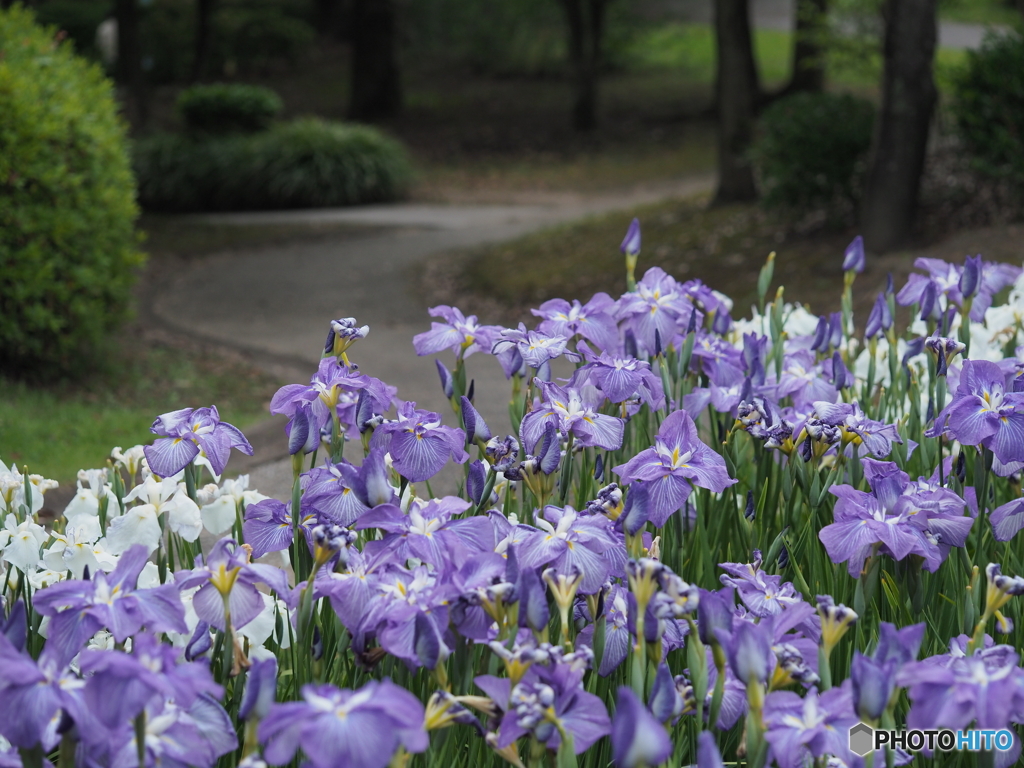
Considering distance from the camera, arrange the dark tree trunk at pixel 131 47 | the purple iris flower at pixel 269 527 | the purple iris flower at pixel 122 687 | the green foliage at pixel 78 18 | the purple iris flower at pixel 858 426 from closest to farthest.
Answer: the purple iris flower at pixel 122 687, the purple iris flower at pixel 269 527, the purple iris flower at pixel 858 426, the dark tree trunk at pixel 131 47, the green foliage at pixel 78 18

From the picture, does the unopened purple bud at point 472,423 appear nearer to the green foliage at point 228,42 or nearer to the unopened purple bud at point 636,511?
the unopened purple bud at point 636,511

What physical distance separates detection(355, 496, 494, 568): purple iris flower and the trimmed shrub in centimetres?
1554

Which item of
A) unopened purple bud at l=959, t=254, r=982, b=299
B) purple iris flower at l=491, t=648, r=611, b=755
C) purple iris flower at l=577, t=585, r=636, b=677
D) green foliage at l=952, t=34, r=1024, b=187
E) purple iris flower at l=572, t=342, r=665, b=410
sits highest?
green foliage at l=952, t=34, r=1024, b=187

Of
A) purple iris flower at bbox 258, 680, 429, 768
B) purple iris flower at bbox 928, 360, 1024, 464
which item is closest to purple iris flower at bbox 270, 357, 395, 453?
purple iris flower at bbox 258, 680, 429, 768

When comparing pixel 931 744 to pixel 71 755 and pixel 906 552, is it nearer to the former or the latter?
pixel 906 552

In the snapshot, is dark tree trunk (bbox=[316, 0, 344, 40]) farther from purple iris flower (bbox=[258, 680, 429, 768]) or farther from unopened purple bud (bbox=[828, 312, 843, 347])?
purple iris flower (bbox=[258, 680, 429, 768])

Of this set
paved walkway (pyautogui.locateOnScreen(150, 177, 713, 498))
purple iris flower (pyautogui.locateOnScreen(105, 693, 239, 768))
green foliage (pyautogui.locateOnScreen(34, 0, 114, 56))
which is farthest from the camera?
green foliage (pyautogui.locateOnScreen(34, 0, 114, 56))

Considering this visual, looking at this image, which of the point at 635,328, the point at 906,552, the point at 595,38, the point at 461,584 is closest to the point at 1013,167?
the point at 635,328

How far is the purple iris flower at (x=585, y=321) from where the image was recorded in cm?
268

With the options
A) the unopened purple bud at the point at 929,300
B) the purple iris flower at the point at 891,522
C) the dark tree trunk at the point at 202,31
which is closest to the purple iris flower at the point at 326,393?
the purple iris flower at the point at 891,522

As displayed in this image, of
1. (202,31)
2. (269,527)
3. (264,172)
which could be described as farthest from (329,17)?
(269,527)

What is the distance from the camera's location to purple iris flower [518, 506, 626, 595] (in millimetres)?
1735

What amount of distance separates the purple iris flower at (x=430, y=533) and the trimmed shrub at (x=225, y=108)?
612 inches

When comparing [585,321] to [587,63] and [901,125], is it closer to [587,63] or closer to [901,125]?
[901,125]
